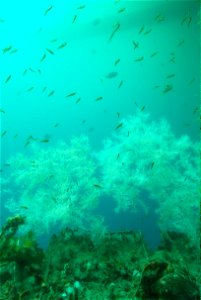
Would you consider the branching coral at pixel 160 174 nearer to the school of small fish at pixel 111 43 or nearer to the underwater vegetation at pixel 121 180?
the underwater vegetation at pixel 121 180

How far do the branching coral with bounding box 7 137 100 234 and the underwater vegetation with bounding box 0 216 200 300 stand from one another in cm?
418

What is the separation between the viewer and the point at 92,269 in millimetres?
4559

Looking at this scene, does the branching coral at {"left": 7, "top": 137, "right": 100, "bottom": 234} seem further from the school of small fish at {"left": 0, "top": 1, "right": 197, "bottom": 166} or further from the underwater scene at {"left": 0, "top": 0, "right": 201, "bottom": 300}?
the school of small fish at {"left": 0, "top": 1, "right": 197, "bottom": 166}

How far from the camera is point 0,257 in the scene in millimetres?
4367

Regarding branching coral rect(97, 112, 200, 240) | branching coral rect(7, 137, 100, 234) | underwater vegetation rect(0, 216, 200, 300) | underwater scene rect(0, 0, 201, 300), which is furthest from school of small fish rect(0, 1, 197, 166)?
underwater vegetation rect(0, 216, 200, 300)

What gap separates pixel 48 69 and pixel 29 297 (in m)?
48.4

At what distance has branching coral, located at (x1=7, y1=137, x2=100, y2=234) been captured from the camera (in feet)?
32.1

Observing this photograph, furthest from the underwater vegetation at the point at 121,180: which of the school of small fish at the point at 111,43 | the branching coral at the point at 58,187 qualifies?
the school of small fish at the point at 111,43

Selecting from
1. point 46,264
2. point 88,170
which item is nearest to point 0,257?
point 46,264

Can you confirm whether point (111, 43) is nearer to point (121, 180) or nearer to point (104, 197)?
point (104, 197)

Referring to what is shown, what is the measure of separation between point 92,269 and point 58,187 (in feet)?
19.0

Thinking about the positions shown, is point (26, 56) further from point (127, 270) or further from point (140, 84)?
point (127, 270)

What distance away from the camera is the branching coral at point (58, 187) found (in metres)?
9.77

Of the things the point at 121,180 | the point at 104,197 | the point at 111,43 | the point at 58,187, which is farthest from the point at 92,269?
the point at 111,43
